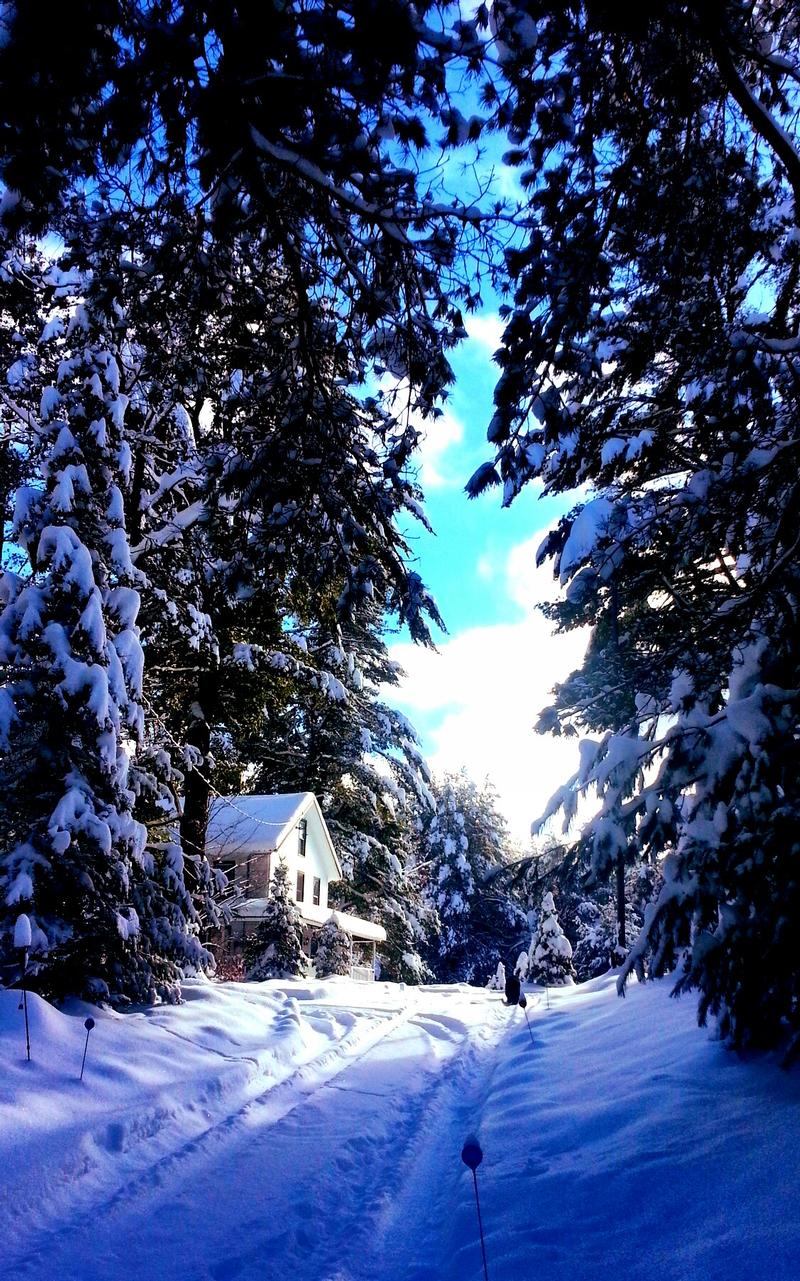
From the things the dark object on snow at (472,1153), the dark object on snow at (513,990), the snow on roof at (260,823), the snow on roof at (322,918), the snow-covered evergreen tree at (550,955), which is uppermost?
the snow on roof at (260,823)

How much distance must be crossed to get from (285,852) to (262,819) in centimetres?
170

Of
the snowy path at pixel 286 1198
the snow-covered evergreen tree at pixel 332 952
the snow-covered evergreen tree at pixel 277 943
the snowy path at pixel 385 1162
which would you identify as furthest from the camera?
the snow-covered evergreen tree at pixel 332 952

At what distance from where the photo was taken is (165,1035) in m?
7.54

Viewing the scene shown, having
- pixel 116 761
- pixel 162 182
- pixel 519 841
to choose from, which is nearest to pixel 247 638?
pixel 116 761

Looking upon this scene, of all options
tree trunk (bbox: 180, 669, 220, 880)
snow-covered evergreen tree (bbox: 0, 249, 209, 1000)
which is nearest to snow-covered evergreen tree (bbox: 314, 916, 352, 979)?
tree trunk (bbox: 180, 669, 220, 880)

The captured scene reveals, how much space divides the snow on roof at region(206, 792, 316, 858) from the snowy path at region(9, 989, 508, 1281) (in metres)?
19.2

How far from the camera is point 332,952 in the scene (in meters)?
24.5

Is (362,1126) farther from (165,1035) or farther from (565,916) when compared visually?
(565,916)

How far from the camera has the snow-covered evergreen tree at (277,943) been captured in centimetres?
2106

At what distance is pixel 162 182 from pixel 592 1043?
8.98 m

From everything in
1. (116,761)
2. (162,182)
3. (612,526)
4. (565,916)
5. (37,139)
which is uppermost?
(162,182)

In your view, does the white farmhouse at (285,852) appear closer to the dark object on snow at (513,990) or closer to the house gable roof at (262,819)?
the house gable roof at (262,819)

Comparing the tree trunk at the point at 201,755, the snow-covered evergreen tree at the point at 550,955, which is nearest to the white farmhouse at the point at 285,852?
the snow-covered evergreen tree at the point at 550,955

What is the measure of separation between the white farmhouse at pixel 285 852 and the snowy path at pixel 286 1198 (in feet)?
60.8
